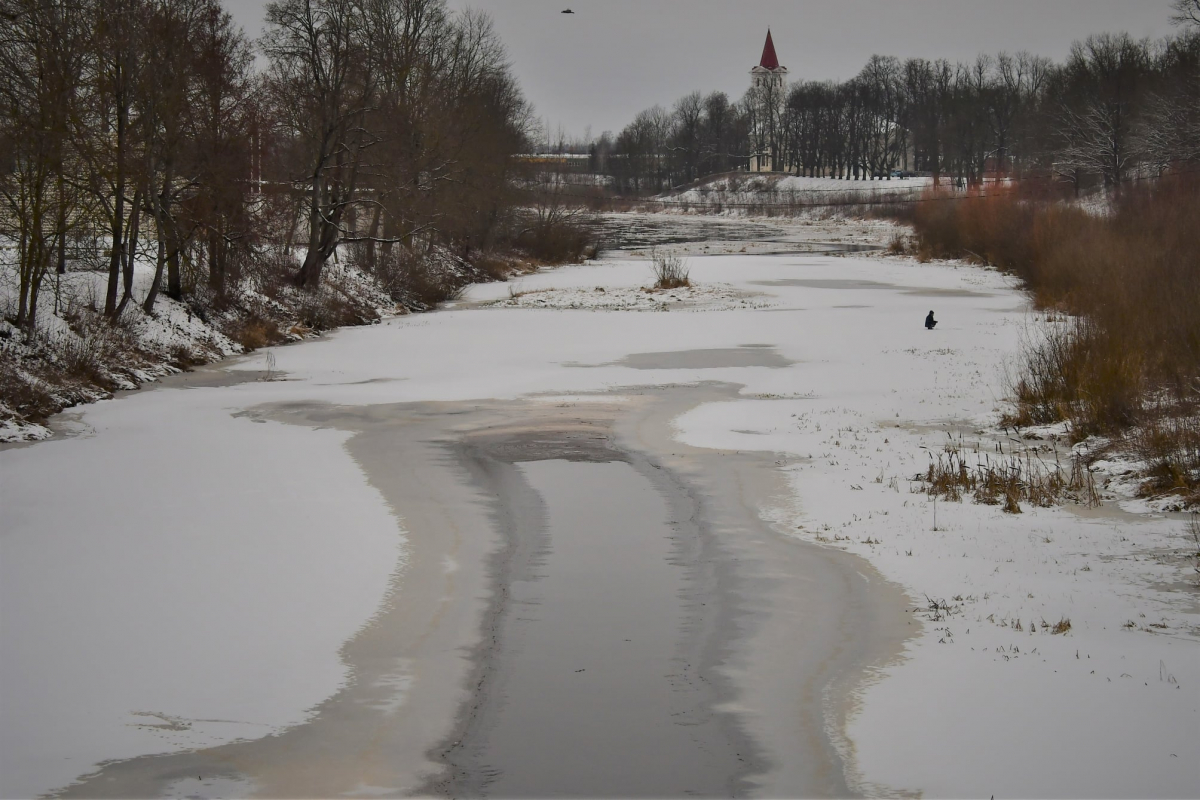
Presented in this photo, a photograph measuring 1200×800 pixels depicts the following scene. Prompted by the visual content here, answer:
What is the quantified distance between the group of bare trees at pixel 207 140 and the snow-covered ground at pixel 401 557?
435 cm

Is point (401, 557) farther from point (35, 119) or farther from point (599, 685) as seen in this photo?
point (35, 119)

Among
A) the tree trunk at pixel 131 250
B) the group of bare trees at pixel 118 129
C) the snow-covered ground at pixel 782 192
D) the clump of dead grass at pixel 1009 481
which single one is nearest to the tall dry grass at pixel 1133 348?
the clump of dead grass at pixel 1009 481

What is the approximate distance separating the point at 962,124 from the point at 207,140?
281 feet

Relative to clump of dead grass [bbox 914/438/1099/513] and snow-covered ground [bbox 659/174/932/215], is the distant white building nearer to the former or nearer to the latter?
snow-covered ground [bbox 659/174/932/215]

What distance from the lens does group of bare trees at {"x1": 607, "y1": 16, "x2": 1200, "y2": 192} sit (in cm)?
5594

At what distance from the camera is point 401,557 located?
30.9 ft

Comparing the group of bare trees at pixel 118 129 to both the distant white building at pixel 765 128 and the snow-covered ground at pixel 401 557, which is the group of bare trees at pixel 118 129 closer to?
the snow-covered ground at pixel 401 557

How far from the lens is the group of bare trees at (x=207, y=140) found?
18.5 meters

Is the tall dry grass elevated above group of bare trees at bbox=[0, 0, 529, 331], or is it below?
below

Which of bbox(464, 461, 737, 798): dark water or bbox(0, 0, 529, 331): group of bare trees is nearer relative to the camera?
bbox(464, 461, 737, 798): dark water

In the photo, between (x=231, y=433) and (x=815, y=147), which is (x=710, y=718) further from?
(x=815, y=147)

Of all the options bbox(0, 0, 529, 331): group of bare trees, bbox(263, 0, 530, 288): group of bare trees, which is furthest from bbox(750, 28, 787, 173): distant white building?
bbox(0, 0, 529, 331): group of bare trees

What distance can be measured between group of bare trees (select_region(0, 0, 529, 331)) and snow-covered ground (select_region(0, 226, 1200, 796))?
4354mm

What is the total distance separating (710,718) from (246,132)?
22.1m
